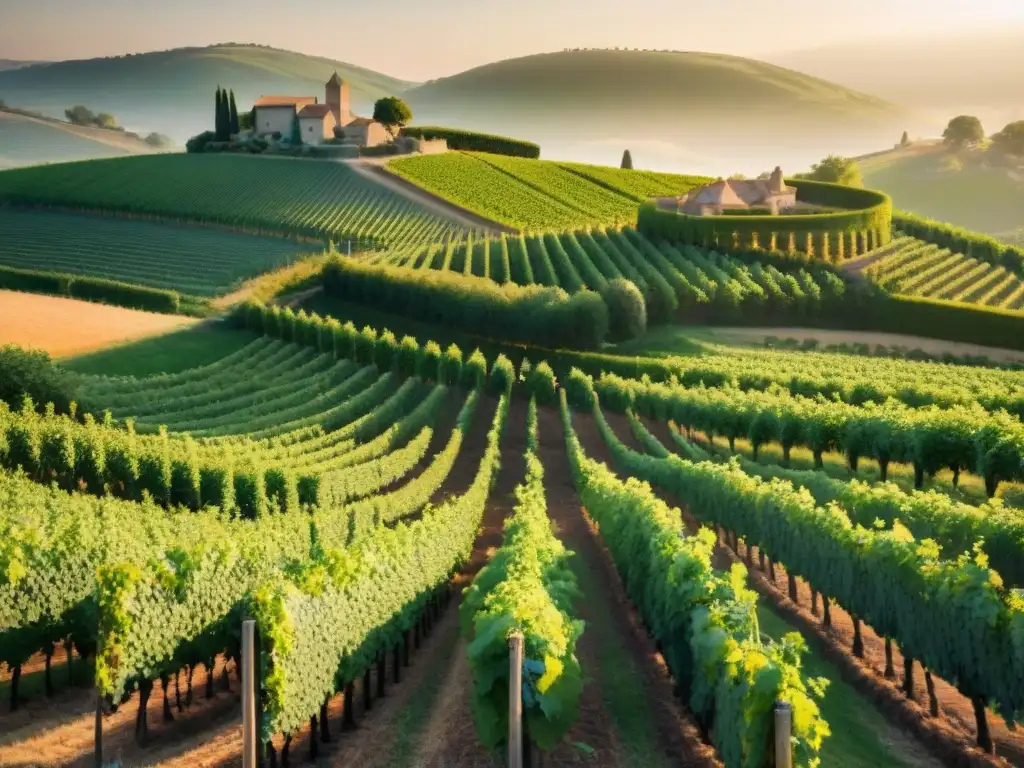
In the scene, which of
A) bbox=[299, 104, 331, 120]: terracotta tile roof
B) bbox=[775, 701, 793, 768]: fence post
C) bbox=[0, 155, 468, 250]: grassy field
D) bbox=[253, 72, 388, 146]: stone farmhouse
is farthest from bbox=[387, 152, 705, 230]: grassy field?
bbox=[775, 701, 793, 768]: fence post

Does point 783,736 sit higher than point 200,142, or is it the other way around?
point 200,142

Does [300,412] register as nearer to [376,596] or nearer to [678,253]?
[376,596]

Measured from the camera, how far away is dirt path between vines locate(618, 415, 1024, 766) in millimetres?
16734

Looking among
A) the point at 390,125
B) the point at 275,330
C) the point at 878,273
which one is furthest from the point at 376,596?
the point at 390,125

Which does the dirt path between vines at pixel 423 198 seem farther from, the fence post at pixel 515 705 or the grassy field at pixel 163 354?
the fence post at pixel 515 705

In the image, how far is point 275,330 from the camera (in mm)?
62281

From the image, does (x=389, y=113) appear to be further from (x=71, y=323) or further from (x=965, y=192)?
(x=965, y=192)

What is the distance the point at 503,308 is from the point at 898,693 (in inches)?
1847

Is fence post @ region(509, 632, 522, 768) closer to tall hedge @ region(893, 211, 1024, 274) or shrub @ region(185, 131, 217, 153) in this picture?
tall hedge @ region(893, 211, 1024, 274)

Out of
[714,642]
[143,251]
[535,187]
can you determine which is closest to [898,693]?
[714,642]

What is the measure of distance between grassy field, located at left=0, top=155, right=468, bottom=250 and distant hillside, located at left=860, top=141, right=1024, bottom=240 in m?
109

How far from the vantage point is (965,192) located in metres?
186

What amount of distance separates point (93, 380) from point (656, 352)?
31.5 meters

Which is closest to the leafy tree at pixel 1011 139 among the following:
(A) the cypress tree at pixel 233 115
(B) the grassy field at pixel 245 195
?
(B) the grassy field at pixel 245 195
